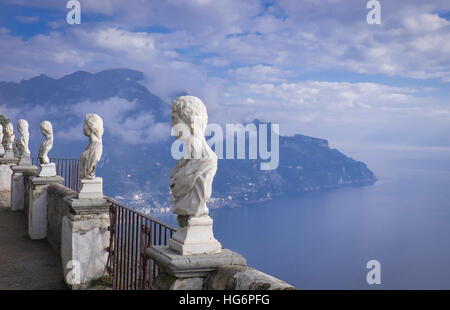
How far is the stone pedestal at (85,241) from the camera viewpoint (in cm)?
530

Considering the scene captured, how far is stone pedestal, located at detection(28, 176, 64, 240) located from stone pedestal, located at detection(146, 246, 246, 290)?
607 cm

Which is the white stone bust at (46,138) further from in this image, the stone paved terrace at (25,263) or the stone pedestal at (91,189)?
the stone pedestal at (91,189)

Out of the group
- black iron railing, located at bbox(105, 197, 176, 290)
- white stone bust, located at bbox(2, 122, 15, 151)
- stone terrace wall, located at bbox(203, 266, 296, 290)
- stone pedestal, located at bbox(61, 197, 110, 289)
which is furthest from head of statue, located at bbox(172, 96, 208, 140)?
white stone bust, located at bbox(2, 122, 15, 151)

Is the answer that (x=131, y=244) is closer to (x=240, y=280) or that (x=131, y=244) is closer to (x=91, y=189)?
(x=91, y=189)

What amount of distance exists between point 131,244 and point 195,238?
7.39 ft

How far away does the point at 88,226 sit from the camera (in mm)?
5402

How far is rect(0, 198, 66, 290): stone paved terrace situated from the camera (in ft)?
18.7

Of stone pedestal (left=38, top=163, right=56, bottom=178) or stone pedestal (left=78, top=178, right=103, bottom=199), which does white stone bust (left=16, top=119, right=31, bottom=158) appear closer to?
stone pedestal (left=38, top=163, right=56, bottom=178)

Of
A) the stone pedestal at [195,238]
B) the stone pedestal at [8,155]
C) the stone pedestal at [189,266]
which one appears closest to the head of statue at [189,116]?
the stone pedestal at [195,238]

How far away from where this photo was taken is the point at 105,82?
19812 cm

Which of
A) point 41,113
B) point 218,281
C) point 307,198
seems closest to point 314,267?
point 307,198
